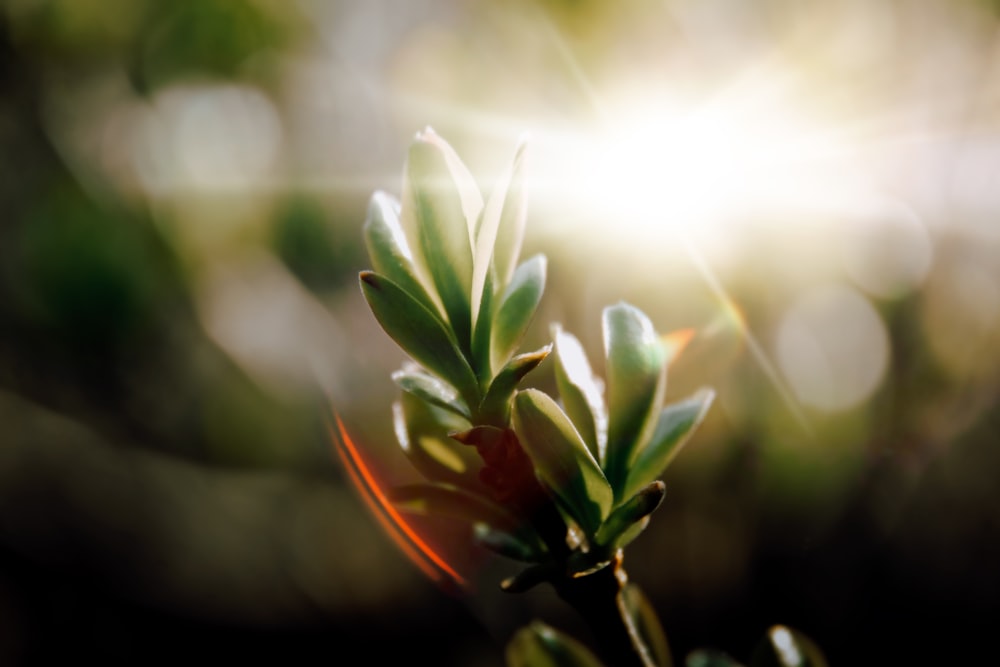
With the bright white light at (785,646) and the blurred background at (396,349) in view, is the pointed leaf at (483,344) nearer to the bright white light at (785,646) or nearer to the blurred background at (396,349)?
the bright white light at (785,646)

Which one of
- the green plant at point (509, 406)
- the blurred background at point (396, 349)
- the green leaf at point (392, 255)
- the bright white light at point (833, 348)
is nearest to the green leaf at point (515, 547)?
the green plant at point (509, 406)

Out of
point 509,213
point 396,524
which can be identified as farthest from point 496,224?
point 396,524

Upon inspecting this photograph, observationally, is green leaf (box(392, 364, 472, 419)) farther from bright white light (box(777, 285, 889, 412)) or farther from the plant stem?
bright white light (box(777, 285, 889, 412))

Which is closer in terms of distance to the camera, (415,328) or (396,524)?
(415,328)

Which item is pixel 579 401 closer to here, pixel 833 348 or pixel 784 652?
pixel 784 652

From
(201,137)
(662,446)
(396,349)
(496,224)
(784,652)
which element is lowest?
(784,652)
